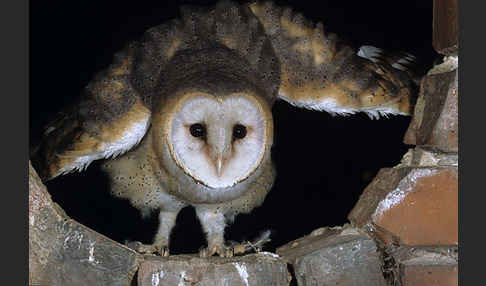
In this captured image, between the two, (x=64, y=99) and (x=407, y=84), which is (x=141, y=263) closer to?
(x=407, y=84)

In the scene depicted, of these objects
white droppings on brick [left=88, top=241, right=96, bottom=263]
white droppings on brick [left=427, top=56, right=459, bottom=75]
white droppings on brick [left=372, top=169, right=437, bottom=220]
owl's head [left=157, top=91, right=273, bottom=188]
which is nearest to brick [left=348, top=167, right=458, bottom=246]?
white droppings on brick [left=372, top=169, right=437, bottom=220]

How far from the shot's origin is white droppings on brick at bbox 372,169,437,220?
145 centimetres

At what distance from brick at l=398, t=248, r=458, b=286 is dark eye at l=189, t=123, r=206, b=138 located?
2.31 ft

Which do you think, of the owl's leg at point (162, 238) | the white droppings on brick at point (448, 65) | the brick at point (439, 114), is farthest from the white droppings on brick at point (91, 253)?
the white droppings on brick at point (448, 65)

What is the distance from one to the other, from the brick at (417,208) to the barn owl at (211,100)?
463 mm

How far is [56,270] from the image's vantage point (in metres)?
1.40

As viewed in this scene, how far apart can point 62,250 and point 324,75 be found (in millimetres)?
991

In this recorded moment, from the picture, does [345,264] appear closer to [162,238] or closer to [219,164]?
[219,164]

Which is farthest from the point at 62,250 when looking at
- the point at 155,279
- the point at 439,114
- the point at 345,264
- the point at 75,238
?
the point at 439,114

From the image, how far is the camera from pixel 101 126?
6.11 feet

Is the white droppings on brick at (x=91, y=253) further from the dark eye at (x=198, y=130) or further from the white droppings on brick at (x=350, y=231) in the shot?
the white droppings on brick at (x=350, y=231)

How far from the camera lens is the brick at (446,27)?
135 cm

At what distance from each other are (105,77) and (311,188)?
1.38 m

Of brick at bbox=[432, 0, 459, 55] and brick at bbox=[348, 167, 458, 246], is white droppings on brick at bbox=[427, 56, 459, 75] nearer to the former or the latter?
brick at bbox=[432, 0, 459, 55]
